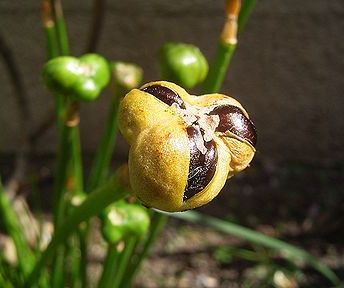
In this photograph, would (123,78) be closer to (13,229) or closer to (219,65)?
(219,65)

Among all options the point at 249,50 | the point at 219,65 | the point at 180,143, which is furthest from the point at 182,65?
the point at 249,50

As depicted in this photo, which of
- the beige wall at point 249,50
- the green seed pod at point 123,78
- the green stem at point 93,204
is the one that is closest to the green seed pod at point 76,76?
the green seed pod at point 123,78

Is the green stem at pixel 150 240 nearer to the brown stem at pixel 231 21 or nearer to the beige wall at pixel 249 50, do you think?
the brown stem at pixel 231 21

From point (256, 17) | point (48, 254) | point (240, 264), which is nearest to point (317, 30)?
point (256, 17)

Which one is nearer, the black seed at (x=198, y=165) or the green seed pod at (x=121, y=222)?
the black seed at (x=198, y=165)

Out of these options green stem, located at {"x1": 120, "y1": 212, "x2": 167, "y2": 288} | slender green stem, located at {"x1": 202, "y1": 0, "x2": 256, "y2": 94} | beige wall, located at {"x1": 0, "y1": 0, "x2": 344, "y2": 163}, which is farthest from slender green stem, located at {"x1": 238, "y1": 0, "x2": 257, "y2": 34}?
beige wall, located at {"x1": 0, "y1": 0, "x2": 344, "y2": 163}

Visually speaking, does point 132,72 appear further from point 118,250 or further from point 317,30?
point 317,30
